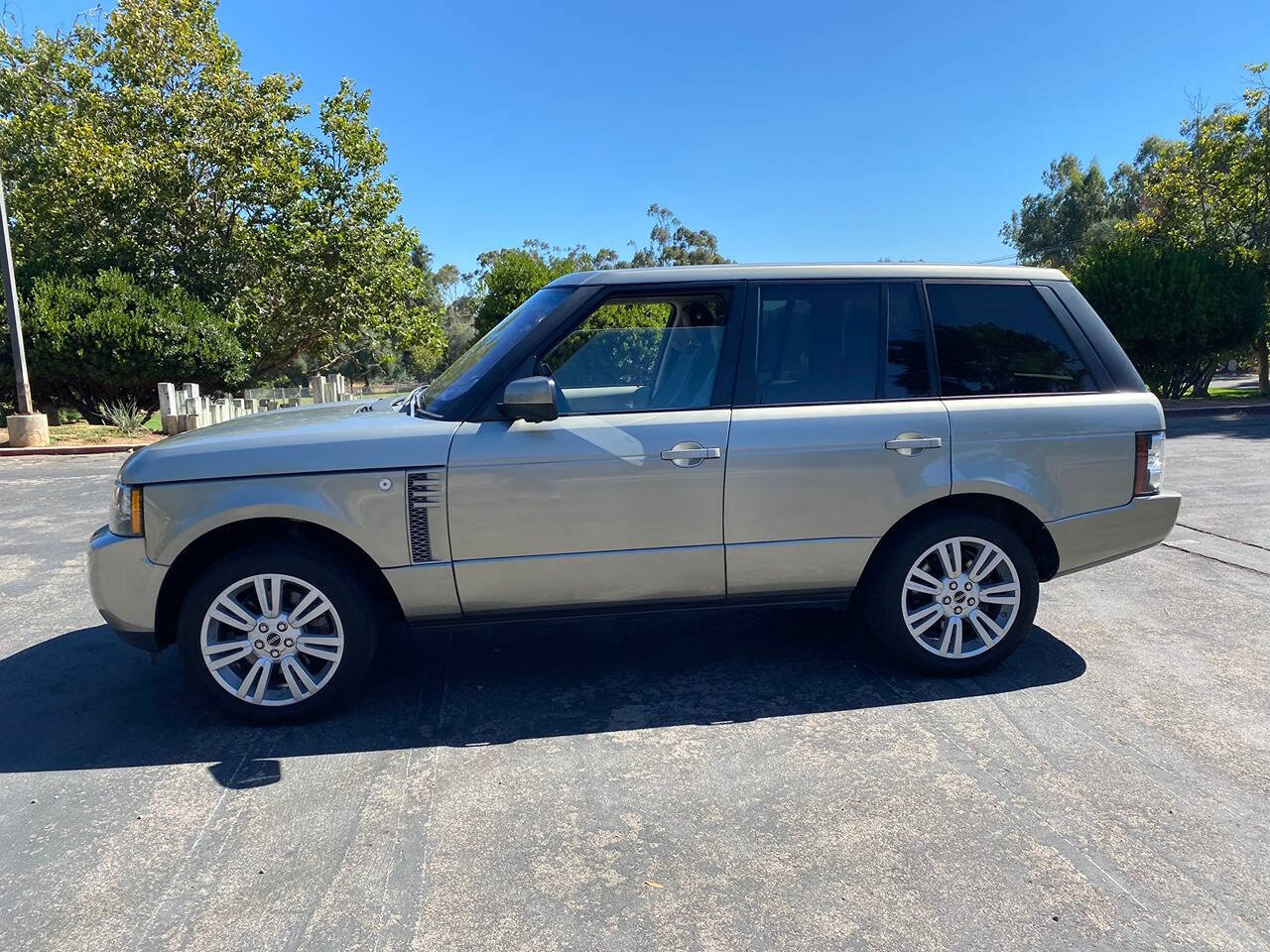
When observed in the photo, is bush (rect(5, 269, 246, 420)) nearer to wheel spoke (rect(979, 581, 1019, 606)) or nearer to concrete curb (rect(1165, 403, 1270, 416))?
wheel spoke (rect(979, 581, 1019, 606))

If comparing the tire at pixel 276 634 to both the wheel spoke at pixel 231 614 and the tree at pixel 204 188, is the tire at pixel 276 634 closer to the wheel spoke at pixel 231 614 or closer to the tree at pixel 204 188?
the wheel spoke at pixel 231 614

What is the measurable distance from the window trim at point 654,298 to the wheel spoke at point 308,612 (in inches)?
41.5

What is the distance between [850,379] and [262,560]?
9.22 feet

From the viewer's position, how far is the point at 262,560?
144 inches

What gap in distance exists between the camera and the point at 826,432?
3.94m

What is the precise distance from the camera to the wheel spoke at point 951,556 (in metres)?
4.09

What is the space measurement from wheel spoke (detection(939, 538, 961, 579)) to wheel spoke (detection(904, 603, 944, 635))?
0.18 m

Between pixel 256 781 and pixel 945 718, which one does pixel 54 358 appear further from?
pixel 945 718

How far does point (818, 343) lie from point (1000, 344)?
37.8 inches

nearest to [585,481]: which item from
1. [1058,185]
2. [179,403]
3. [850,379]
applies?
[850,379]

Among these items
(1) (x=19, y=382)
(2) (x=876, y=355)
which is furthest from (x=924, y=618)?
(1) (x=19, y=382)

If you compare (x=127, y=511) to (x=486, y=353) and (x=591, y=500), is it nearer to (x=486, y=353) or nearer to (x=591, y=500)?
(x=486, y=353)

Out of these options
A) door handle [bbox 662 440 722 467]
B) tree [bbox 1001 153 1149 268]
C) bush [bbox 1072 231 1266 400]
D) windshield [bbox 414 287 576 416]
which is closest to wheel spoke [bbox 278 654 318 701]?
windshield [bbox 414 287 576 416]

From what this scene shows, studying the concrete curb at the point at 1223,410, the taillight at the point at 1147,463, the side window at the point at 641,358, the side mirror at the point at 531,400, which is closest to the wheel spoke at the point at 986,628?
the taillight at the point at 1147,463
